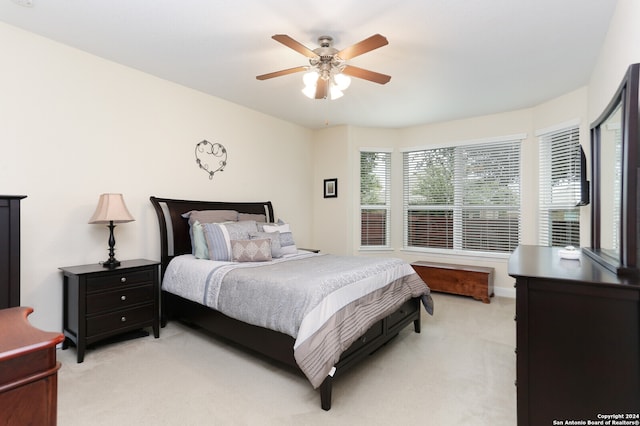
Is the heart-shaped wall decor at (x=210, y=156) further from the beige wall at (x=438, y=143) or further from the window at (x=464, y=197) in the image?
the window at (x=464, y=197)

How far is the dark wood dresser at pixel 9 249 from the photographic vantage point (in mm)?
2150

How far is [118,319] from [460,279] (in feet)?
13.3

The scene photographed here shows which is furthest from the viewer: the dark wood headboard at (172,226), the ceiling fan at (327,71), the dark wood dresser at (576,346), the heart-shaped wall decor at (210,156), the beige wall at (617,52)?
the heart-shaped wall decor at (210,156)

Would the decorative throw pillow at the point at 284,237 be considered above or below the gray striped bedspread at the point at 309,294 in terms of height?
above

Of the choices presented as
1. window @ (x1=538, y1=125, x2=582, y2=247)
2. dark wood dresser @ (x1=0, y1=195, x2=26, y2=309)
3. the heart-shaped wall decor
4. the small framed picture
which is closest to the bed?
the heart-shaped wall decor

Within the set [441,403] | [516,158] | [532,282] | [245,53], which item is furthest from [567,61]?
[441,403]

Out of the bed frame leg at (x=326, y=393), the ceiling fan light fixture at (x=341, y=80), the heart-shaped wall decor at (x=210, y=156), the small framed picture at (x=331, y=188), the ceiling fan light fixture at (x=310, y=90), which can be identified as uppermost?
the ceiling fan light fixture at (x=341, y=80)

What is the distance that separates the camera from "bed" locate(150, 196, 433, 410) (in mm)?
2055

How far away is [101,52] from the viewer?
2.97m

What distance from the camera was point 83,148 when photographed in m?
2.98

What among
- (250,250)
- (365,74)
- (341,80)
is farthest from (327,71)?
(250,250)

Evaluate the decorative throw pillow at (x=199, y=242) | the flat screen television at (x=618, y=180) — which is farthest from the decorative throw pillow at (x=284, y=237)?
the flat screen television at (x=618, y=180)

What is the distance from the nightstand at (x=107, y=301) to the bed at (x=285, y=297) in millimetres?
244

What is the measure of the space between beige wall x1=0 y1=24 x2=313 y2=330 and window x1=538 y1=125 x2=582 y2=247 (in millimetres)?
4200
